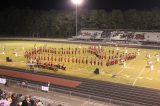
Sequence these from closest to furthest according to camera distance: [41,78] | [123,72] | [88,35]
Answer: [41,78] → [123,72] → [88,35]

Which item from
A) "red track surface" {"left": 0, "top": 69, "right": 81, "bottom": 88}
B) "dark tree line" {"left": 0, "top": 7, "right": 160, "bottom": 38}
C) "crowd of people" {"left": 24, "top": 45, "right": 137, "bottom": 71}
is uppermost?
"dark tree line" {"left": 0, "top": 7, "right": 160, "bottom": 38}

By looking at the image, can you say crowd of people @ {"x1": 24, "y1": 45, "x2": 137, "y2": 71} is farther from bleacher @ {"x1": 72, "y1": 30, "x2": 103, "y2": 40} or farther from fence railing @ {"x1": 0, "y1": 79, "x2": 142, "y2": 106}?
bleacher @ {"x1": 72, "y1": 30, "x2": 103, "y2": 40}

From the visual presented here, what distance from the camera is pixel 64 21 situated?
92750 mm

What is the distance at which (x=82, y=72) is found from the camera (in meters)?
39.0

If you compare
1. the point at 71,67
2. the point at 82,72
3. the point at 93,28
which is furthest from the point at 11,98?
the point at 93,28

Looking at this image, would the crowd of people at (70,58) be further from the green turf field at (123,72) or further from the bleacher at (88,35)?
the bleacher at (88,35)

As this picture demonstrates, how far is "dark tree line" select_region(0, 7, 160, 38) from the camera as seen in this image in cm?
8375

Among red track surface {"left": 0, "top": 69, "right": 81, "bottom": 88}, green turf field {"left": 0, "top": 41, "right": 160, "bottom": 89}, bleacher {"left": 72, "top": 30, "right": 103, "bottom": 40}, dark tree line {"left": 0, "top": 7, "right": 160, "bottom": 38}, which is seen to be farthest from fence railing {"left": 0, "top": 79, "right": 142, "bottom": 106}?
dark tree line {"left": 0, "top": 7, "right": 160, "bottom": 38}

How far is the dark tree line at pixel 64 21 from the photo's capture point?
83.8 m

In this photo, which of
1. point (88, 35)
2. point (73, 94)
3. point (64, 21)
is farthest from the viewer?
point (64, 21)

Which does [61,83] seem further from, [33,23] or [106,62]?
[33,23]

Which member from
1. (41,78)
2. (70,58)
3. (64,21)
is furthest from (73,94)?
(64,21)

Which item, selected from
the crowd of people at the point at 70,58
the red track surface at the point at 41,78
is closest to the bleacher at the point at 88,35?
the crowd of people at the point at 70,58

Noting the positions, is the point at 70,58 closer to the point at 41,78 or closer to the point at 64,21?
the point at 41,78
